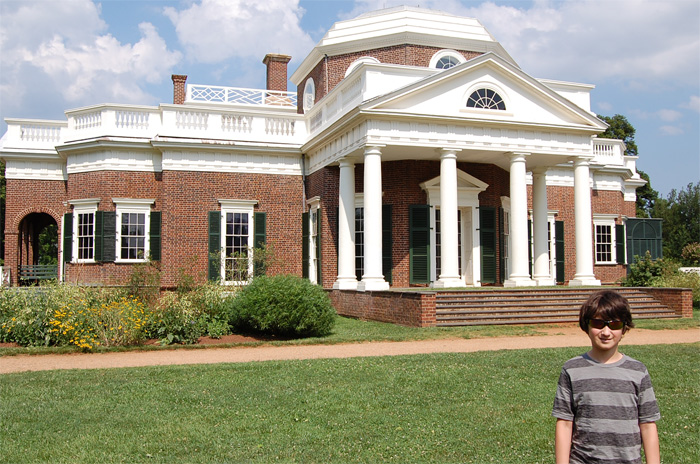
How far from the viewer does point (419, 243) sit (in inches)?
841

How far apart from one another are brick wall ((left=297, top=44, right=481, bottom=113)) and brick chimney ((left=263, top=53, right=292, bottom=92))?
364 centimetres

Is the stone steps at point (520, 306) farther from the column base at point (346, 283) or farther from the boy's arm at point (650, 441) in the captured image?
the boy's arm at point (650, 441)

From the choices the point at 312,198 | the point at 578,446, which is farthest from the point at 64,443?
the point at 312,198

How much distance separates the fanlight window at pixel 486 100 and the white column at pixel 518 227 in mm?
1566

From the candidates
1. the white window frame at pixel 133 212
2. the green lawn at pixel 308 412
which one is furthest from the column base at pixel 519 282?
the white window frame at pixel 133 212

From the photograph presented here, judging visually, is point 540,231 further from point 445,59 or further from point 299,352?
point 299,352

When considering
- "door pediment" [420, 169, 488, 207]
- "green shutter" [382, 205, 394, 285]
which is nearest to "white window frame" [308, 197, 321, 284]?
"green shutter" [382, 205, 394, 285]

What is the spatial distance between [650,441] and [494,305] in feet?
45.0

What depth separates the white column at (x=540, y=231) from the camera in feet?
69.7

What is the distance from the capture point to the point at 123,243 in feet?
74.6

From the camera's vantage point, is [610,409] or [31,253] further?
[31,253]

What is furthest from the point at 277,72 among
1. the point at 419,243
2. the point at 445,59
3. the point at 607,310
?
the point at 607,310

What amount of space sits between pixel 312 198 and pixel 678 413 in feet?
56.3

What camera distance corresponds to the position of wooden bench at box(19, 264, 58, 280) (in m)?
24.0
